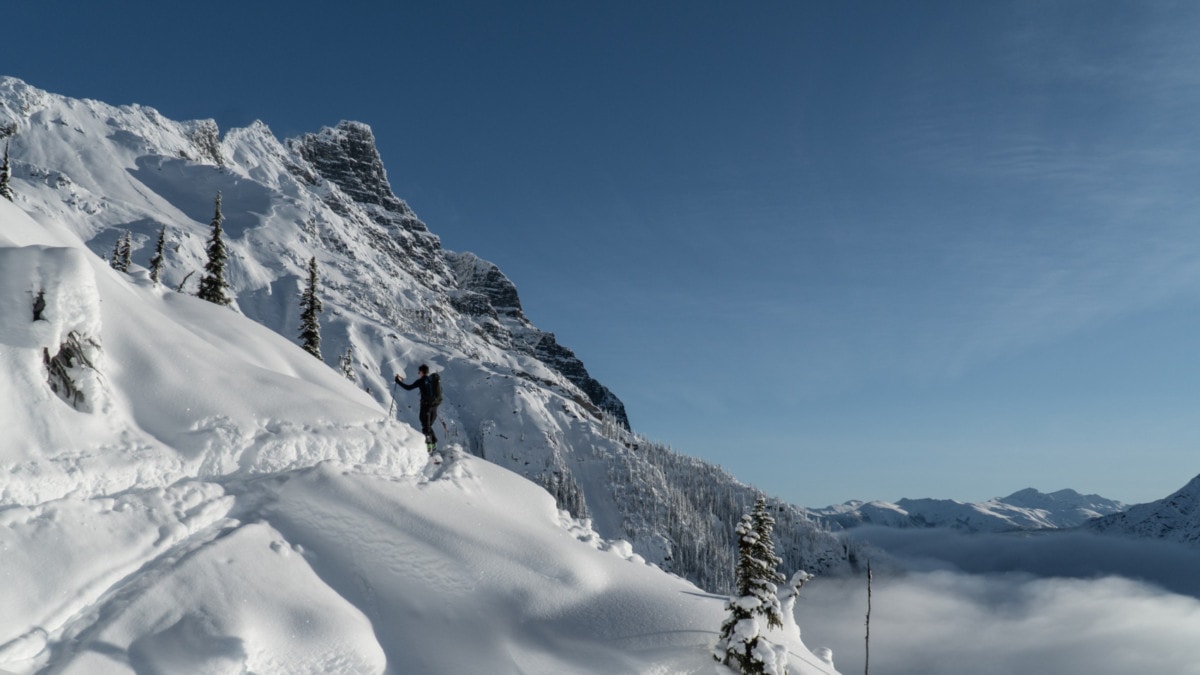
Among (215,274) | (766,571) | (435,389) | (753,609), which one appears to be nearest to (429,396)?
(435,389)

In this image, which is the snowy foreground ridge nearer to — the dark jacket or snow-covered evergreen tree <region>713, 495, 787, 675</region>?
snow-covered evergreen tree <region>713, 495, 787, 675</region>

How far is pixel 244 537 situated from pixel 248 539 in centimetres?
7

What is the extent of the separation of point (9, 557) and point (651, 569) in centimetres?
1104

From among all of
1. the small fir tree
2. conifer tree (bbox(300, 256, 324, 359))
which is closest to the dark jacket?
the small fir tree

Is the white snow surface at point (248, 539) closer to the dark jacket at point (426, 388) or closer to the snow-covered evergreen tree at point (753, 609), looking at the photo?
the snow-covered evergreen tree at point (753, 609)

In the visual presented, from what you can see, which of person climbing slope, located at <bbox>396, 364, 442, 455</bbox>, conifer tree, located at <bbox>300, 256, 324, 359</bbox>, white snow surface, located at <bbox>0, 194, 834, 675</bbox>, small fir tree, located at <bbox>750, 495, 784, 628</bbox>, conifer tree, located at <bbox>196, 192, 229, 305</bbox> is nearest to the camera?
white snow surface, located at <bbox>0, 194, 834, 675</bbox>

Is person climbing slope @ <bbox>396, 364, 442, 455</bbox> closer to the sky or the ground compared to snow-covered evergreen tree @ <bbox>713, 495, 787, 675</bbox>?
closer to the sky

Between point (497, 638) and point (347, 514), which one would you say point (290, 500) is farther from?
point (497, 638)

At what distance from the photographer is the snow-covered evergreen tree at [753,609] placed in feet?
36.5

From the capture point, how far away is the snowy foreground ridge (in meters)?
7.93

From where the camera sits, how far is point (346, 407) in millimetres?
14391

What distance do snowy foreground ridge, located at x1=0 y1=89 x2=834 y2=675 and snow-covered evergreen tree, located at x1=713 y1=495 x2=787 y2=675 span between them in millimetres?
444

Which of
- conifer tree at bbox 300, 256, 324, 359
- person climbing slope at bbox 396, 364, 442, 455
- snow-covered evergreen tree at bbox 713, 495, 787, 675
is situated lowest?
snow-covered evergreen tree at bbox 713, 495, 787, 675

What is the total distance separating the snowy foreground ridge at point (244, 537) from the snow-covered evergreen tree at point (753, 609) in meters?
0.44
